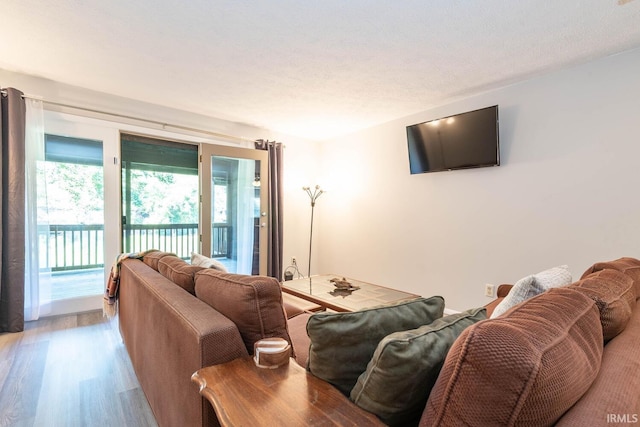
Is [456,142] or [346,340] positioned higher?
[456,142]

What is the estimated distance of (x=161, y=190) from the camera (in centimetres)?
388

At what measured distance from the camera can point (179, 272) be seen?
1.60 m

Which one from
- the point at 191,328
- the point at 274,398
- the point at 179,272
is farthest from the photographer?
the point at 179,272

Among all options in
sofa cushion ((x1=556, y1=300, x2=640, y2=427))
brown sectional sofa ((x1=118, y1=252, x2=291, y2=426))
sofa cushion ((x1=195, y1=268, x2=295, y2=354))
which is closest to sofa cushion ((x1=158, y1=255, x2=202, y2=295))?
brown sectional sofa ((x1=118, y1=252, x2=291, y2=426))

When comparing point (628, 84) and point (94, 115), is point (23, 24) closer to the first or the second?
point (94, 115)

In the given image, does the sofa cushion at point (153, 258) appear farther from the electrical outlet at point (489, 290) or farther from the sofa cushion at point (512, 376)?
the electrical outlet at point (489, 290)

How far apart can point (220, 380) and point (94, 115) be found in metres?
3.24

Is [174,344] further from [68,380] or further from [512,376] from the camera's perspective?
[68,380]

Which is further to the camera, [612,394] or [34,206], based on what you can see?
[34,206]

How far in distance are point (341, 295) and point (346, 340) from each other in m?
1.73

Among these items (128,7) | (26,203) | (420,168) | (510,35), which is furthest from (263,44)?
(26,203)

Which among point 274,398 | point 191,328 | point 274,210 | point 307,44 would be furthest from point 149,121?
point 274,398

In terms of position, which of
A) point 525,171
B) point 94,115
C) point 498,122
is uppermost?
point 94,115

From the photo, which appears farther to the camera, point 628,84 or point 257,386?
point 628,84
